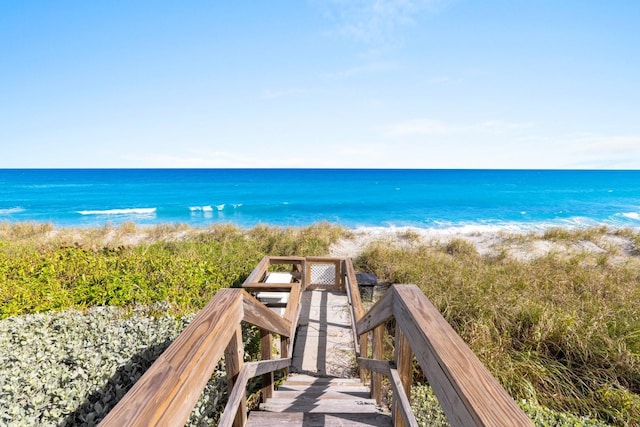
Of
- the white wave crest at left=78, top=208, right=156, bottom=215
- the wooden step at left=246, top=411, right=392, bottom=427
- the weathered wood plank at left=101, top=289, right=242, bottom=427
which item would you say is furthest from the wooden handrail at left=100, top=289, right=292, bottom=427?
the white wave crest at left=78, top=208, right=156, bottom=215

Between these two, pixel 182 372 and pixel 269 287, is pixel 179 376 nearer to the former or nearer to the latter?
pixel 182 372

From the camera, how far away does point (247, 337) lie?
3467 mm

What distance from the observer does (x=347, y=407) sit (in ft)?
8.11

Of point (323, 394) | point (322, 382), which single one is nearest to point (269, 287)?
point (322, 382)

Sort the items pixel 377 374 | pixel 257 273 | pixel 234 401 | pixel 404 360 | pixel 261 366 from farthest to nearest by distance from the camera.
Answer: pixel 257 273, pixel 377 374, pixel 261 366, pixel 404 360, pixel 234 401

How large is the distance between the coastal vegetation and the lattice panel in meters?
1.51

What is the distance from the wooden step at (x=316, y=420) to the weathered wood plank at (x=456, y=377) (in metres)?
1.16

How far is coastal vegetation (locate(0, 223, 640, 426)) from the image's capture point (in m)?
2.35

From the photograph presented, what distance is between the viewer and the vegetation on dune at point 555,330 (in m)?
3.31

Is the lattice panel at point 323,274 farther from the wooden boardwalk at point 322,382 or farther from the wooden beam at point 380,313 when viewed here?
the wooden beam at point 380,313

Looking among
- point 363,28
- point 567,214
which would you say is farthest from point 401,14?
point 567,214

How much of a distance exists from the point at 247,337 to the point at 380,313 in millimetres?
1948

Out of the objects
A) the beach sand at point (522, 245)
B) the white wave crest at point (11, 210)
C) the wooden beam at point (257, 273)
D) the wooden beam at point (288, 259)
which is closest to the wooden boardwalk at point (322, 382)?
the wooden beam at point (288, 259)

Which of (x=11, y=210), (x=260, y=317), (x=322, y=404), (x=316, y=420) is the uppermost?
(x=260, y=317)
